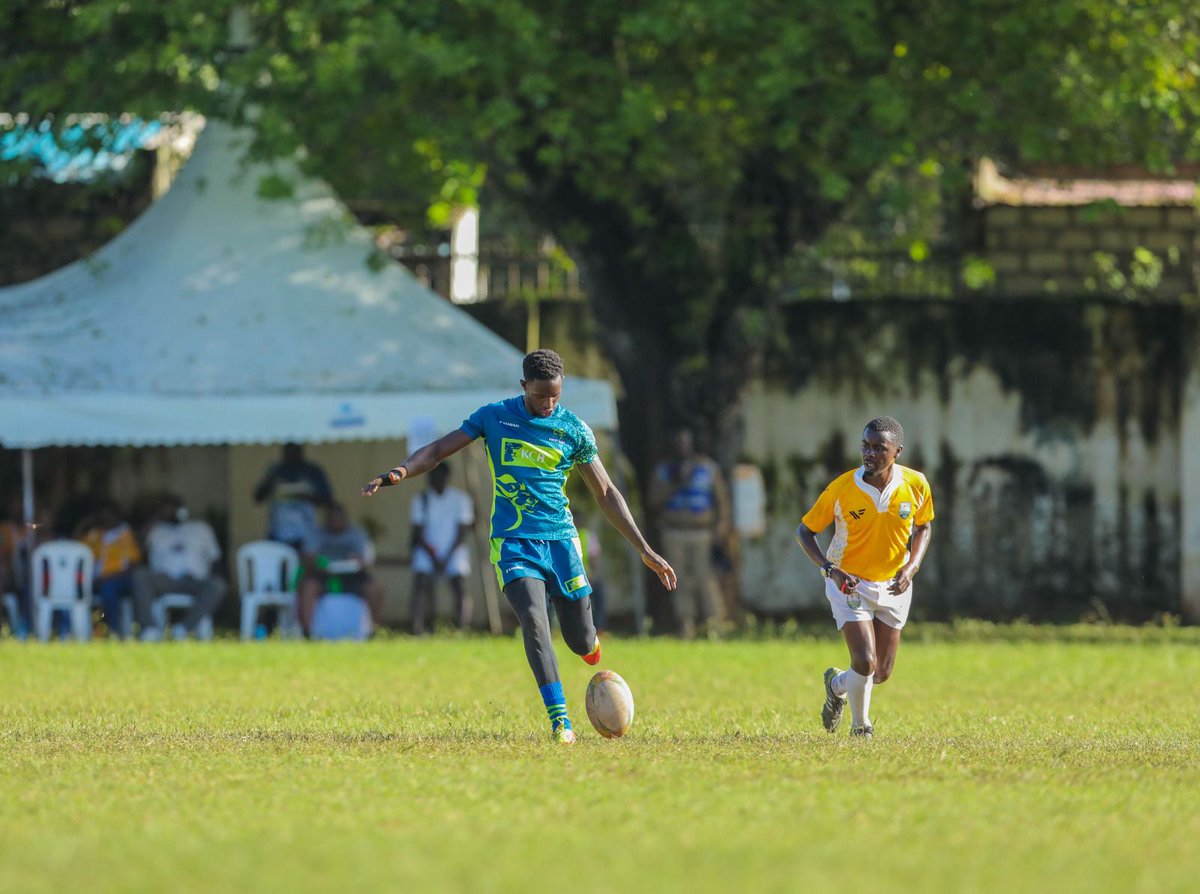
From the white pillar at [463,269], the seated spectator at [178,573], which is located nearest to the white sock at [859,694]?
the seated spectator at [178,573]

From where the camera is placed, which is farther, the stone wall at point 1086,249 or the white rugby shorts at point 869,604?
the stone wall at point 1086,249

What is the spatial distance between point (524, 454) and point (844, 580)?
187cm

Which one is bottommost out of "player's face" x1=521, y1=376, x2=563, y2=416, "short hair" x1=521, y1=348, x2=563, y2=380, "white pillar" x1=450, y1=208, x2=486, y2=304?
"player's face" x1=521, y1=376, x2=563, y2=416

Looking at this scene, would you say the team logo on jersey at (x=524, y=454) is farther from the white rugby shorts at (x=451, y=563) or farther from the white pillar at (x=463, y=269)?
the white pillar at (x=463, y=269)

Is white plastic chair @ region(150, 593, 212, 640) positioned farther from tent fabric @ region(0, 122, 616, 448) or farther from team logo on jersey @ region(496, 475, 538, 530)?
team logo on jersey @ region(496, 475, 538, 530)

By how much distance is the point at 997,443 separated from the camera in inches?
977

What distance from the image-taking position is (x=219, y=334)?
20.3m

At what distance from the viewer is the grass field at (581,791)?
655cm

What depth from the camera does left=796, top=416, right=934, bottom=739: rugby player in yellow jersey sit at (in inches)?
437

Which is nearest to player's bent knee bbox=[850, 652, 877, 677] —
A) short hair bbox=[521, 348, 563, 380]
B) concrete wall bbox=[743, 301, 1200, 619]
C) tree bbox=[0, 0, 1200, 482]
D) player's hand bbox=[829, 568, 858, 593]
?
player's hand bbox=[829, 568, 858, 593]

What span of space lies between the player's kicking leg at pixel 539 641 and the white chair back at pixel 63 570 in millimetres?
11238

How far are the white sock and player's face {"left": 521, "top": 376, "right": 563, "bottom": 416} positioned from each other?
7.37 ft

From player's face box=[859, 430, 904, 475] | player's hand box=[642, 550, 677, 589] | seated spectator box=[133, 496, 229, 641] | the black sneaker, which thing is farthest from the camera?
seated spectator box=[133, 496, 229, 641]

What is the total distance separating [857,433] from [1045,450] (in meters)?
2.23
